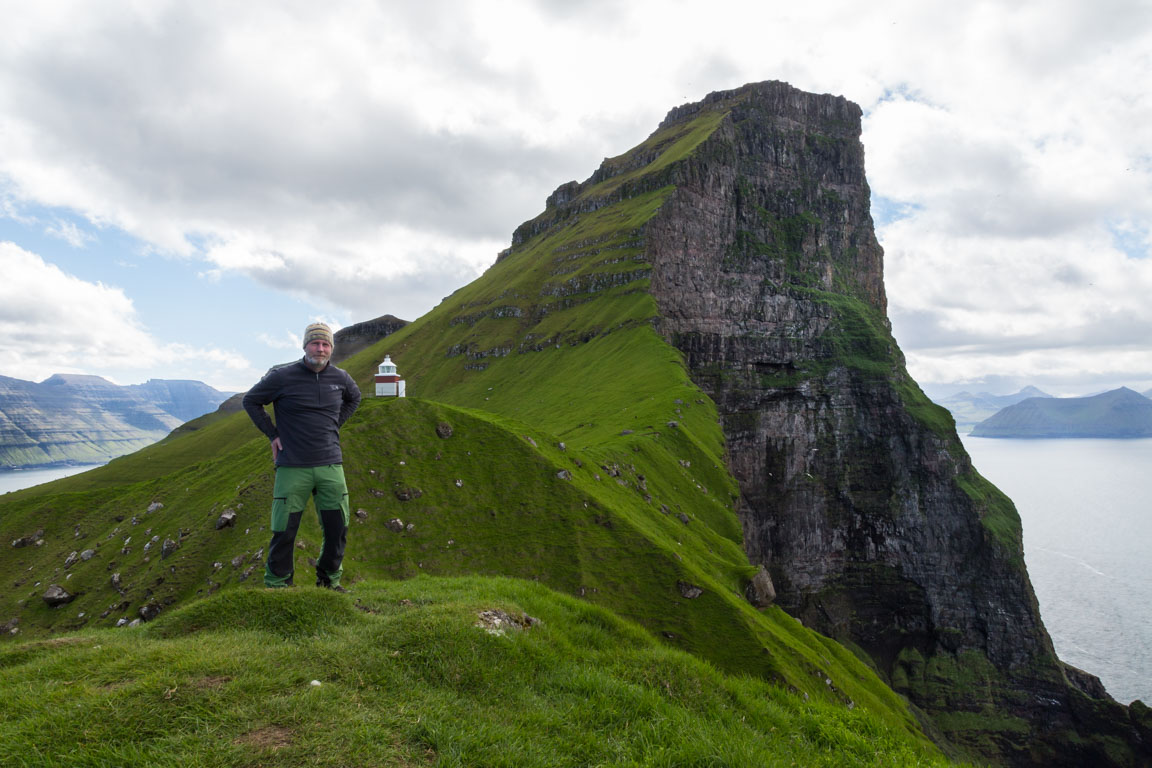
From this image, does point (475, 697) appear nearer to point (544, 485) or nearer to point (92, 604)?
point (544, 485)

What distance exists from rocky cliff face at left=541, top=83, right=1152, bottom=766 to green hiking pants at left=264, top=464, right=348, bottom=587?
9095 centimetres

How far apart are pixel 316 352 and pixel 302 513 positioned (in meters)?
3.55

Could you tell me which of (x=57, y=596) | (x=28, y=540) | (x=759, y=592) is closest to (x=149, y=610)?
(x=57, y=596)

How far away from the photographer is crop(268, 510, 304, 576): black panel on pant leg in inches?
460

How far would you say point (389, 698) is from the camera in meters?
7.64

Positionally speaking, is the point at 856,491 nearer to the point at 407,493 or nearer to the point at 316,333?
the point at 407,493

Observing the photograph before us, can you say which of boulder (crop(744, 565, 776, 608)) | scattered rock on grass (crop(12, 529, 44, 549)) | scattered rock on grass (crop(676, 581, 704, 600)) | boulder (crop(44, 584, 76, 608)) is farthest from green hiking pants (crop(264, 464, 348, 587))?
scattered rock on grass (crop(12, 529, 44, 549))

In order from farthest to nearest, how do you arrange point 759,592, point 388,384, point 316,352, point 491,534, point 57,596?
point 759,592, point 388,384, point 491,534, point 57,596, point 316,352

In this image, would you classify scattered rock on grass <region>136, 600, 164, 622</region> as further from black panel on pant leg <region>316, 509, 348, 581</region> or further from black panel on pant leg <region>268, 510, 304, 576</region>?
black panel on pant leg <region>268, 510, 304, 576</region>

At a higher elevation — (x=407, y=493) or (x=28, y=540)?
(x=407, y=493)

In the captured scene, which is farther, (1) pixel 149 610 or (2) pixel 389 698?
(1) pixel 149 610

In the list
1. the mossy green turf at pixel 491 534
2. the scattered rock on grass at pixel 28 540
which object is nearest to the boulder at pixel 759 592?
the mossy green turf at pixel 491 534

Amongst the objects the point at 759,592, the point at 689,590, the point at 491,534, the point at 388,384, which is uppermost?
the point at 388,384

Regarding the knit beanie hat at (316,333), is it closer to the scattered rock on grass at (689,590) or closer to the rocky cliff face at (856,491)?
the scattered rock on grass at (689,590)
